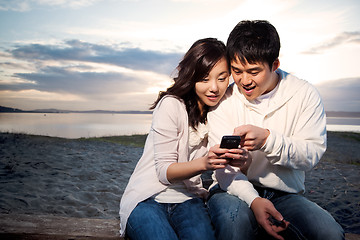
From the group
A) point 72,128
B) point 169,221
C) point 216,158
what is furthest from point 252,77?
point 72,128

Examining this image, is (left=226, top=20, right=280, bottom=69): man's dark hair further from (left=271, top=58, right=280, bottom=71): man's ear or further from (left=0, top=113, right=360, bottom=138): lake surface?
(left=0, top=113, right=360, bottom=138): lake surface

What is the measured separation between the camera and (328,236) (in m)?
2.12

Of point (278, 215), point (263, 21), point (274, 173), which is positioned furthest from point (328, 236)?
point (263, 21)

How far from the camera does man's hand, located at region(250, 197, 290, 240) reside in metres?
2.20

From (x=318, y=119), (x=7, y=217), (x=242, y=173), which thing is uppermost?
(x=318, y=119)

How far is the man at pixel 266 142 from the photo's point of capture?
2.26m

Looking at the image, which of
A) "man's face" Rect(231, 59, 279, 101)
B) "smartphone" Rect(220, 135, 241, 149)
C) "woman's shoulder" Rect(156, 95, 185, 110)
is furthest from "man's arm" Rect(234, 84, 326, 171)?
"woman's shoulder" Rect(156, 95, 185, 110)

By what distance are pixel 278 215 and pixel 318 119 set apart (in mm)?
1032

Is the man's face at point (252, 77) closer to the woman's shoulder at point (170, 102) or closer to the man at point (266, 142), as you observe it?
the man at point (266, 142)

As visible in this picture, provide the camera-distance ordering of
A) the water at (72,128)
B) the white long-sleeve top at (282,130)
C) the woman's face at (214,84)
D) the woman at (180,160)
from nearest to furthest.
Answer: the woman at (180,160) → the white long-sleeve top at (282,130) → the woman's face at (214,84) → the water at (72,128)

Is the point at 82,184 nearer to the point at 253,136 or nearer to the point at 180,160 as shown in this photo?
the point at 180,160

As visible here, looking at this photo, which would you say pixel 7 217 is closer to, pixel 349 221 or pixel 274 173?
pixel 274 173

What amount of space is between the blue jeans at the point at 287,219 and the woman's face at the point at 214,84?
0.95 m

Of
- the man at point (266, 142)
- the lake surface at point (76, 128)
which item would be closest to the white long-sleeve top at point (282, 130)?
the man at point (266, 142)
